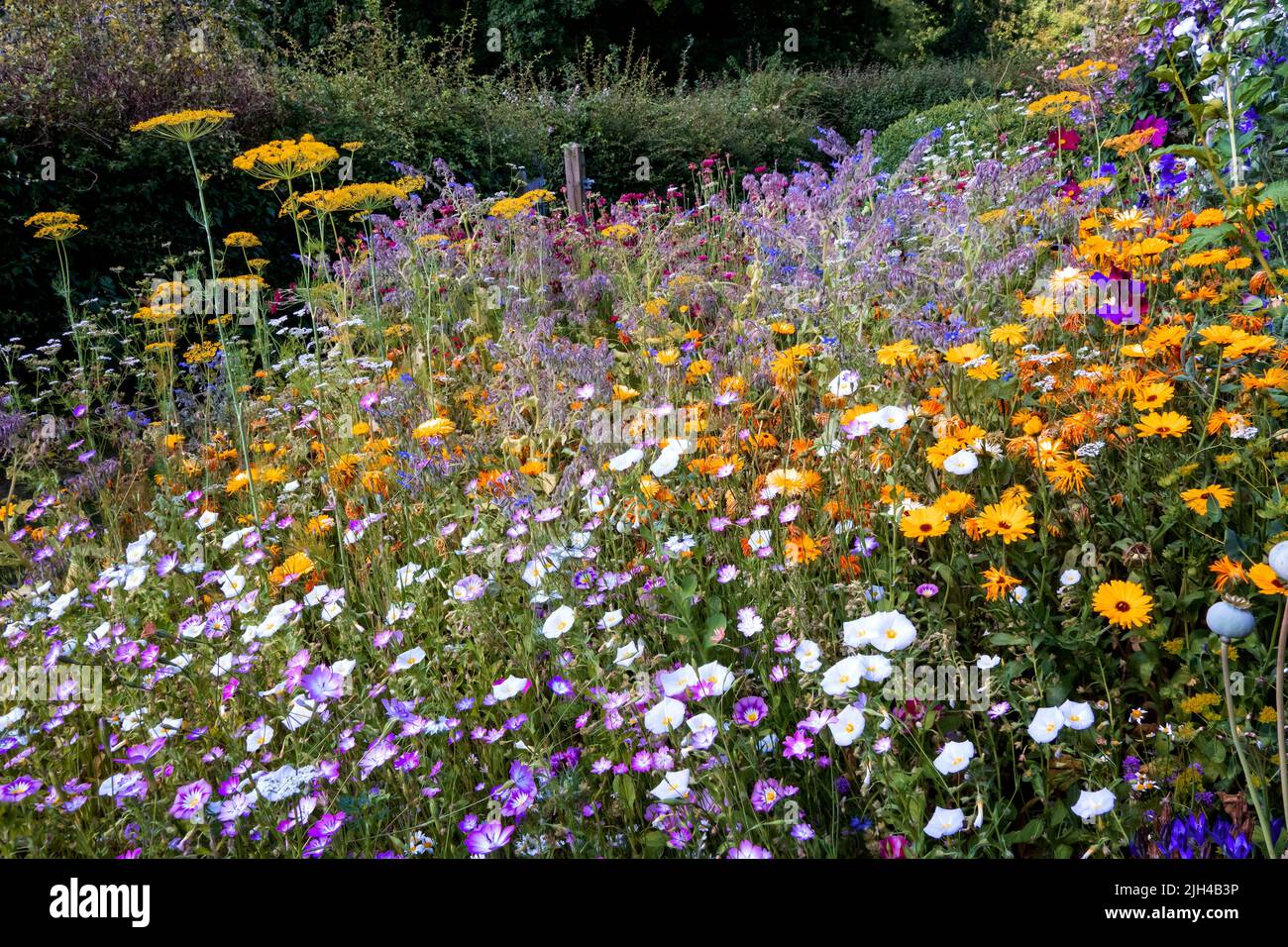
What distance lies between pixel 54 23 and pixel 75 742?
6373 millimetres

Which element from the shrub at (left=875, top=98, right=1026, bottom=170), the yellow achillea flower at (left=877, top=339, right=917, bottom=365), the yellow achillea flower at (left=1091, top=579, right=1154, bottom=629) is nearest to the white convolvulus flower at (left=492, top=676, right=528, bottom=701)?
the yellow achillea flower at (left=1091, top=579, right=1154, bottom=629)

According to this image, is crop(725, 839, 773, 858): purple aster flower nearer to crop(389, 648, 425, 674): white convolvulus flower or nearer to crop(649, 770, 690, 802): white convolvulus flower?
crop(649, 770, 690, 802): white convolvulus flower

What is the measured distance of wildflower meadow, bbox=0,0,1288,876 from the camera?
1451 mm

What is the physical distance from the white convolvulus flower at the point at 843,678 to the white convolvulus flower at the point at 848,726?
0.03 m

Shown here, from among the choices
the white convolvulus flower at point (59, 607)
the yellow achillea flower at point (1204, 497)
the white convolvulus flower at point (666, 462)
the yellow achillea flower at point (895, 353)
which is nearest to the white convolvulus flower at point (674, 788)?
the white convolvulus flower at point (666, 462)

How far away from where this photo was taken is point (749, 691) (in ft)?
5.53

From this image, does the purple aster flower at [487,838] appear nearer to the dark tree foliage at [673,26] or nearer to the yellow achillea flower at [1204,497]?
the yellow achillea flower at [1204,497]

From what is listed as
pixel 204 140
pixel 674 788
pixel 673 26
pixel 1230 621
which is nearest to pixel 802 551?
pixel 674 788

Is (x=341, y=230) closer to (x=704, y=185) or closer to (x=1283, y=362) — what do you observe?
(x=704, y=185)

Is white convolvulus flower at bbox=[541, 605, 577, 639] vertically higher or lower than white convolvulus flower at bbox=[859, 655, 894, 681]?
lower

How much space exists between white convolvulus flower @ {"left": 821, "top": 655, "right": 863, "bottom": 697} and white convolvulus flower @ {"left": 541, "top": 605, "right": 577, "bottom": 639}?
0.52 metres

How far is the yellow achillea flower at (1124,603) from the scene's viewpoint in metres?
1.46

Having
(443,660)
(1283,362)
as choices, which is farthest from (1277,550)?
(443,660)

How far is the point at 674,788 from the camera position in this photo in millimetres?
1354
